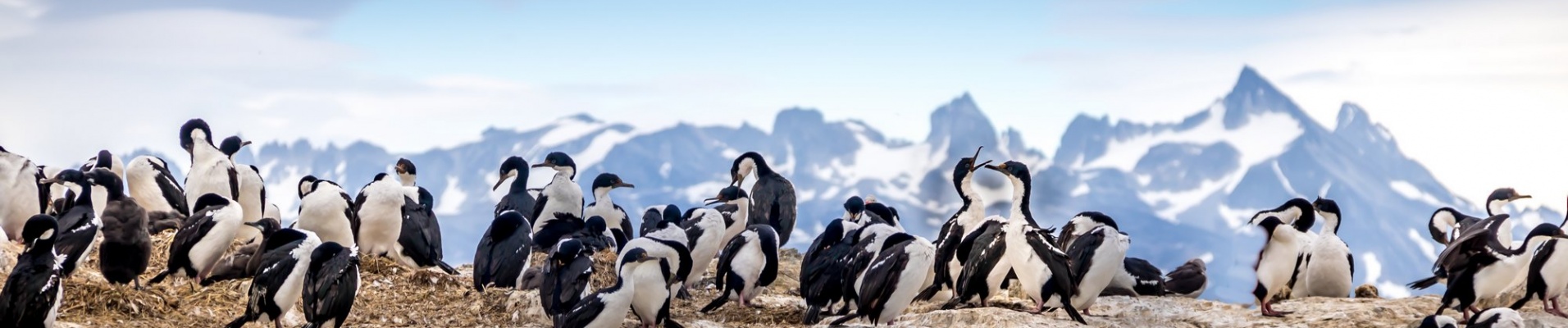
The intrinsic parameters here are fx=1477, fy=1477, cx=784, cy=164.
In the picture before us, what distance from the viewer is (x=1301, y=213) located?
15.0 m

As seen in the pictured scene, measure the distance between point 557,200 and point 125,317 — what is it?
5.88 metres

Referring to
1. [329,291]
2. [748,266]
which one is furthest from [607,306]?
[748,266]

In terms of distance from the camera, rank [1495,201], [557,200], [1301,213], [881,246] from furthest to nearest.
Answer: [1495,201] → [557,200] → [1301,213] → [881,246]

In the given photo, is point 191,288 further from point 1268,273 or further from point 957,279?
point 1268,273

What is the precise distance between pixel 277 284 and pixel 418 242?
380cm

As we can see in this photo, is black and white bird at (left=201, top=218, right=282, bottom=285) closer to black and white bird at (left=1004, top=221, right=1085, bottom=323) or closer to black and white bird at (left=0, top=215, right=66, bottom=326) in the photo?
black and white bird at (left=0, top=215, right=66, bottom=326)

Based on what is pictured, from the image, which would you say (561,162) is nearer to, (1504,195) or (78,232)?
(78,232)

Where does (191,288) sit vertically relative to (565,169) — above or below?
below

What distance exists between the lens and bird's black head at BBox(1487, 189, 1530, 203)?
65.0ft

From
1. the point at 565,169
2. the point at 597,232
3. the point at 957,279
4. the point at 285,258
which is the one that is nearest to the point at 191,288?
the point at 285,258

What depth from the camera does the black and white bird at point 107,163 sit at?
17.0 metres

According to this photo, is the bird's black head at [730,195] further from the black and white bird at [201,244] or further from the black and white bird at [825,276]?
the black and white bird at [201,244]

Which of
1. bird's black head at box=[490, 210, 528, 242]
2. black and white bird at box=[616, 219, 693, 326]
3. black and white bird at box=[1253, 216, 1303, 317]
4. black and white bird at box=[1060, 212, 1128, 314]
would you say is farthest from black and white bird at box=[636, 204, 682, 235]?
black and white bird at box=[1253, 216, 1303, 317]

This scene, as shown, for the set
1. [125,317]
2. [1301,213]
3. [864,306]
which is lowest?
[125,317]
